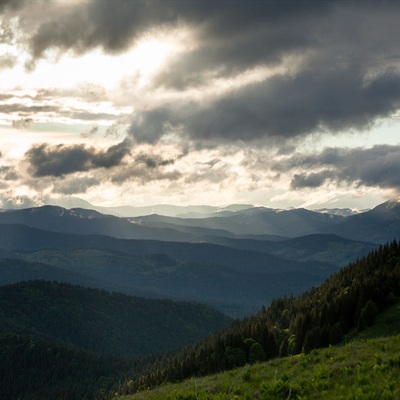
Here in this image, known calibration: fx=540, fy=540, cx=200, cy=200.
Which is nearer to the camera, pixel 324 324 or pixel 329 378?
pixel 329 378

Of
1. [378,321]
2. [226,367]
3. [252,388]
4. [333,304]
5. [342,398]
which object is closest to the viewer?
[342,398]

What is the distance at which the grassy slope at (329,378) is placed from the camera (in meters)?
35.8

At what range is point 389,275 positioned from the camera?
116m

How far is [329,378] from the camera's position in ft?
133

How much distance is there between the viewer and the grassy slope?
35.8 m

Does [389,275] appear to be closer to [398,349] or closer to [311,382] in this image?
[398,349]

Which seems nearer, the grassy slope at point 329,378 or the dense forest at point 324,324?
the grassy slope at point 329,378

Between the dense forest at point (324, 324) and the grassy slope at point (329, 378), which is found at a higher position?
the grassy slope at point (329, 378)

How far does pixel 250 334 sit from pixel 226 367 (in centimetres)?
1471

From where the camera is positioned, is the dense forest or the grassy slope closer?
the grassy slope

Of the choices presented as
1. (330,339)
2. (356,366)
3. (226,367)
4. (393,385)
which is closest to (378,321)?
(330,339)

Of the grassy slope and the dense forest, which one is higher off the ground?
the grassy slope

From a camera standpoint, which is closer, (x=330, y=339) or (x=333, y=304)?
(x=330, y=339)

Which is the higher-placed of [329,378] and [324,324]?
[329,378]
